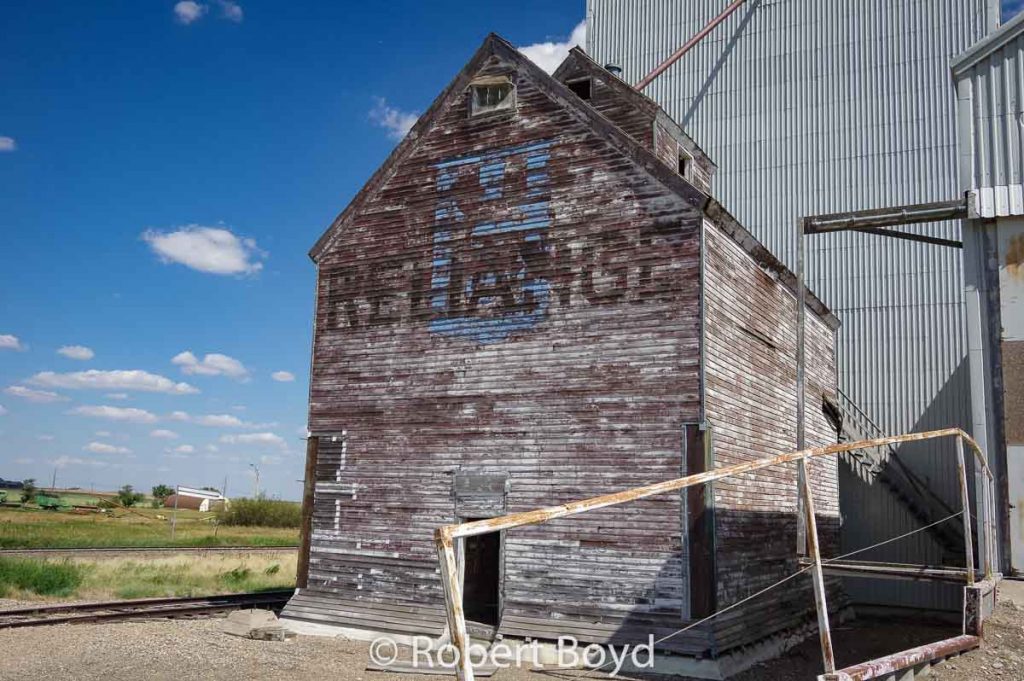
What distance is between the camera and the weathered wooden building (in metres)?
15.5

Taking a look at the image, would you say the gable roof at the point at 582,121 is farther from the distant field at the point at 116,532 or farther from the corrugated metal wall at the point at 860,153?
the distant field at the point at 116,532

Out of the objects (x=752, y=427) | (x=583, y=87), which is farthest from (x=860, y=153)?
(x=752, y=427)

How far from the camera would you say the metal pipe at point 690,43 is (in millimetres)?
28594

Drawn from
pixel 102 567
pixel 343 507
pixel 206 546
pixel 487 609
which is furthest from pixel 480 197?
pixel 206 546

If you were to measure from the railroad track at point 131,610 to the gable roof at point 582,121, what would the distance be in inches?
333

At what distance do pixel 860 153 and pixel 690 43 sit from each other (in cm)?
647

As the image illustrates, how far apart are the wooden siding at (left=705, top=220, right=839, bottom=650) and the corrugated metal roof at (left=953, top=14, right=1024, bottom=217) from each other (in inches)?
175

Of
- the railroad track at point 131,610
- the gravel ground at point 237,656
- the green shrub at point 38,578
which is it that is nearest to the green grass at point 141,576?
the green shrub at point 38,578

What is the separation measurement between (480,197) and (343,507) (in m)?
7.20

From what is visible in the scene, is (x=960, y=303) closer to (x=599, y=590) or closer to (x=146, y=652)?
(x=599, y=590)

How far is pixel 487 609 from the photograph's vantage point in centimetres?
1894

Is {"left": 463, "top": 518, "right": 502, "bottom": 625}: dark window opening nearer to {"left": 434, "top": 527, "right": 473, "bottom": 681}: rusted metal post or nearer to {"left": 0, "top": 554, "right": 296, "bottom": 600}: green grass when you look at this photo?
{"left": 0, "top": 554, "right": 296, "bottom": 600}: green grass

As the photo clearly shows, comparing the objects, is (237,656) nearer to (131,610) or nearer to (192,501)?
(131,610)

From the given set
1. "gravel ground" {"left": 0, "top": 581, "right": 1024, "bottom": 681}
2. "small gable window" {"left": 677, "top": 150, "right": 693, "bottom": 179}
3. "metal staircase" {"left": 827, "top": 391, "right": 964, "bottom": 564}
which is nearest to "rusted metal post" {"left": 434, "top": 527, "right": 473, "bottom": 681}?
"gravel ground" {"left": 0, "top": 581, "right": 1024, "bottom": 681}
